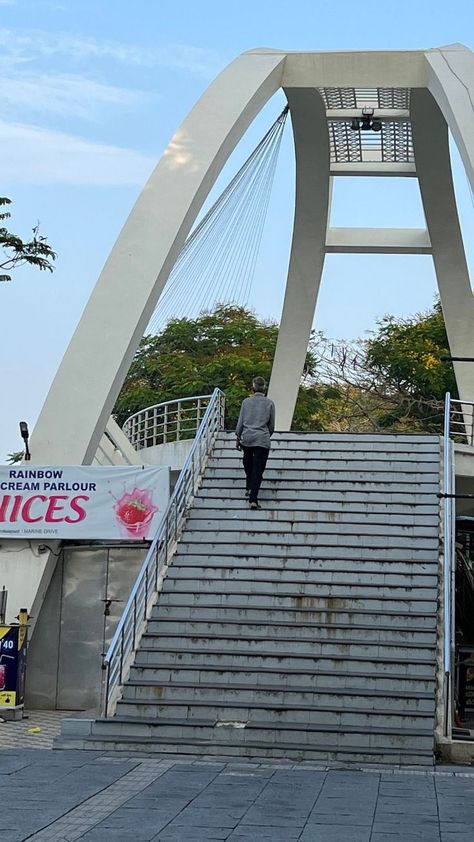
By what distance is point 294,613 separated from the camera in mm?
13195

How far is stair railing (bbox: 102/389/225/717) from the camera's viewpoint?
12027mm

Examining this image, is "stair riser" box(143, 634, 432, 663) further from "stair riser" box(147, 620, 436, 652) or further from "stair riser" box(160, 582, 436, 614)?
"stair riser" box(160, 582, 436, 614)

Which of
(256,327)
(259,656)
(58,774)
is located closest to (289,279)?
(256,327)

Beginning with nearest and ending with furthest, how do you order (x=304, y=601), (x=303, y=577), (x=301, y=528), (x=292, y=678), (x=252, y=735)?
(x=252, y=735), (x=292, y=678), (x=304, y=601), (x=303, y=577), (x=301, y=528)

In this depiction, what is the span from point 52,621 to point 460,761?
6.73m

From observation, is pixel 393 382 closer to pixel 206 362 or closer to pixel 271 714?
pixel 206 362

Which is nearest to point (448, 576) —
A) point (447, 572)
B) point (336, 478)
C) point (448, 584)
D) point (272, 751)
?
point (447, 572)

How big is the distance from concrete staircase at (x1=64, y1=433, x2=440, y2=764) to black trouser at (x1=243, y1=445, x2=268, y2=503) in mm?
250

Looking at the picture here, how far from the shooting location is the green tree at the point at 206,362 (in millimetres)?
43531

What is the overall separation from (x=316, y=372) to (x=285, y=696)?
3637 cm

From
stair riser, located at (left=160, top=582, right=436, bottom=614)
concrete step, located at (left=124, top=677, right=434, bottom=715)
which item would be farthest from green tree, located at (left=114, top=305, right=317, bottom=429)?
concrete step, located at (left=124, top=677, right=434, bottom=715)

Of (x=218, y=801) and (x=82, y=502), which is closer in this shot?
(x=218, y=801)

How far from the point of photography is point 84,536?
615 inches

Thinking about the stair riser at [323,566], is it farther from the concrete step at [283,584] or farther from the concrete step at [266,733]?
the concrete step at [266,733]
